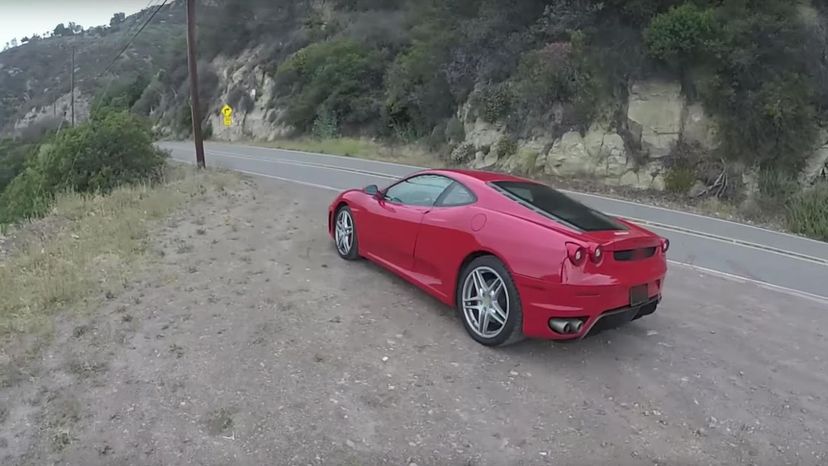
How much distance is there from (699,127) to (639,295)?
502 inches

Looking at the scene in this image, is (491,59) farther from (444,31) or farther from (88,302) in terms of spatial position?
(88,302)

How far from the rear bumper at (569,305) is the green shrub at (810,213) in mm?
9385

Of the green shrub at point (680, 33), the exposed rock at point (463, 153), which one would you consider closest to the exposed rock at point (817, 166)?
the green shrub at point (680, 33)

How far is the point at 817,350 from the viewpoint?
5812mm

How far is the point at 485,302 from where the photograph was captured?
17.7ft

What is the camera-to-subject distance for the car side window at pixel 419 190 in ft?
20.9

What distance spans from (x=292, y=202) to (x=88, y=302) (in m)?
6.56

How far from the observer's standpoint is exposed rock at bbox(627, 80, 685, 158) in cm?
1673

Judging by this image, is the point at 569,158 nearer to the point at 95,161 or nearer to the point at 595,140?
the point at 595,140

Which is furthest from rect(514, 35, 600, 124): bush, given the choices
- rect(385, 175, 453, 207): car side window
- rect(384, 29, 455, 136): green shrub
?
rect(385, 175, 453, 207): car side window

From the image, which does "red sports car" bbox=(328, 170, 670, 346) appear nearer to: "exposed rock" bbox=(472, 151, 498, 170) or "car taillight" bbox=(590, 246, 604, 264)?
"car taillight" bbox=(590, 246, 604, 264)

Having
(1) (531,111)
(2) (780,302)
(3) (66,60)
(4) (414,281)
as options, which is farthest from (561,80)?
(3) (66,60)

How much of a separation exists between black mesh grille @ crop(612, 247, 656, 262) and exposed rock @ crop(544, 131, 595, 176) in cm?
1238

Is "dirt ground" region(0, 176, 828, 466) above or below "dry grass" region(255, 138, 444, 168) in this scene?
below
